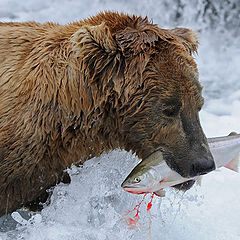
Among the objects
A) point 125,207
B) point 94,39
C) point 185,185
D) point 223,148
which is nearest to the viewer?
point 94,39

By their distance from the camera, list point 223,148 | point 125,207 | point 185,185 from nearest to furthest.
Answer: point 185,185 < point 223,148 < point 125,207

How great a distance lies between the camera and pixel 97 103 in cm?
293

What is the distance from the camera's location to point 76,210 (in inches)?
138

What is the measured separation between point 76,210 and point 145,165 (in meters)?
0.97

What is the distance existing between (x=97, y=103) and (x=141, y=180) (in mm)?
598

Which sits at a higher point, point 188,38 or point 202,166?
point 188,38

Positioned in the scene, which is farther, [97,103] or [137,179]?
[97,103]

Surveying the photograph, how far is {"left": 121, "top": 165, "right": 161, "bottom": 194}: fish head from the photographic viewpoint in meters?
2.76

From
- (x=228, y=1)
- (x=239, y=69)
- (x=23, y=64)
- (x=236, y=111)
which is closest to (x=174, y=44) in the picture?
(x=23, y=64)

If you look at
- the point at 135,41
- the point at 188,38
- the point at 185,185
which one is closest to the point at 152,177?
the point at 185,185

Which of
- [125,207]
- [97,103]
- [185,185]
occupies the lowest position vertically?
[125,207]

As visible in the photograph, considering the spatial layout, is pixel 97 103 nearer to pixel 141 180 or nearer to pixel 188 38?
pixel 141 180

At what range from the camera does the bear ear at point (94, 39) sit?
2.85 meters

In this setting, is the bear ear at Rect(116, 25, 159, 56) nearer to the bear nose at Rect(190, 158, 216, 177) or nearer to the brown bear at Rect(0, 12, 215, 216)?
the brown bear at Rect(0, 12, 215, 216)
